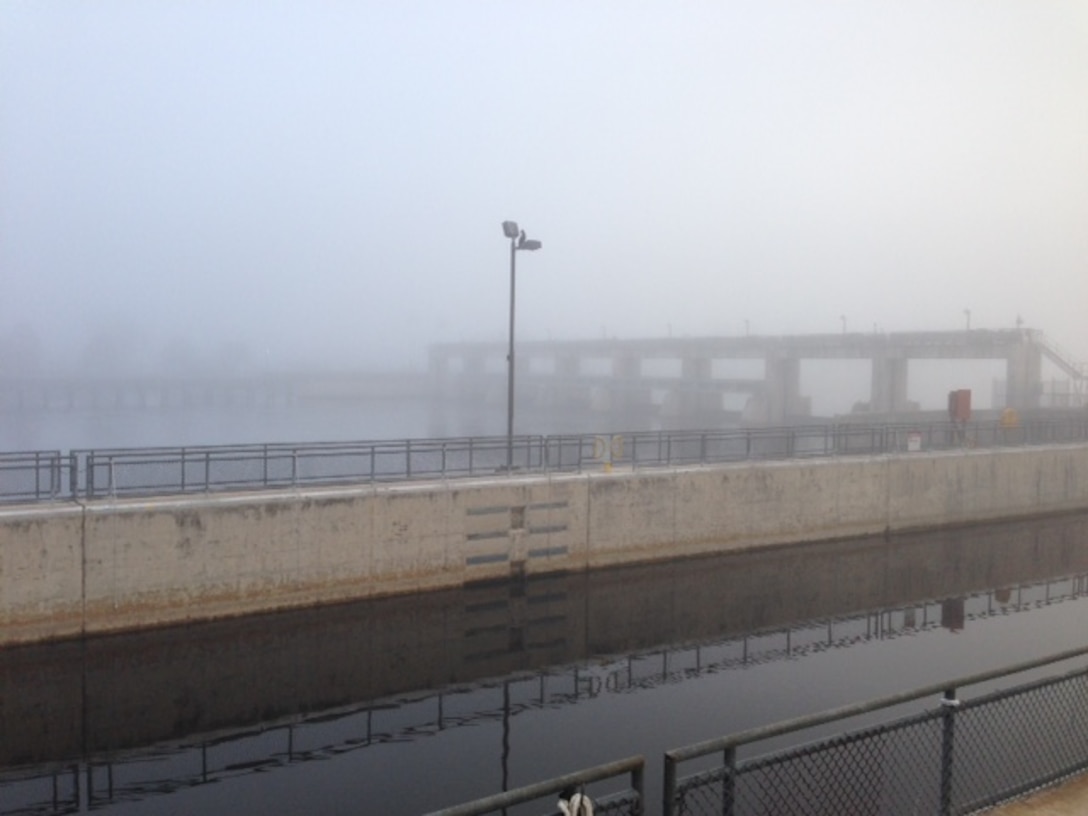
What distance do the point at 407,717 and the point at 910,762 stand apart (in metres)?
7.45

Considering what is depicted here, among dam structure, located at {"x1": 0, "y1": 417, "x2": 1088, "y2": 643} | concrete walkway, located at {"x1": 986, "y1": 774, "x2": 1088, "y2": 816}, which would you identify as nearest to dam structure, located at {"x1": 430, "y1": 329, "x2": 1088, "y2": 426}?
dam structure, located at {"x1": 0, "y1": 417, "x2": 1088, "y2": 643}

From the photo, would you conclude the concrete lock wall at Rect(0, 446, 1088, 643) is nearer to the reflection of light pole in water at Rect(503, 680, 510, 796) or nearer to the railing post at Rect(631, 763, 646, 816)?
the reflection of light pole in water at Rect(503, 680, 510, 796)

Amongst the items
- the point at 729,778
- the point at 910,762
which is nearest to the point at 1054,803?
the point at 729,778

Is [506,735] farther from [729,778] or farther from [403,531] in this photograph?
[729,778]

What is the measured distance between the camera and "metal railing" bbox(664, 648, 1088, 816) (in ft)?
19.6

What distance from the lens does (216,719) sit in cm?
1538

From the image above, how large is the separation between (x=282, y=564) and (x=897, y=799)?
44.6 ft

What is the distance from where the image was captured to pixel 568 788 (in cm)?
507

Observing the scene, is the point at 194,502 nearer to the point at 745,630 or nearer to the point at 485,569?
the point at 485,569

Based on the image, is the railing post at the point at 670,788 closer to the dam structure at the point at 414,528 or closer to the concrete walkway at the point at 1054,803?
the concrete walkway at the point at 1054,803

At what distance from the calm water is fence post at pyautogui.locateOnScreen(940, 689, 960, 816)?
532 cm

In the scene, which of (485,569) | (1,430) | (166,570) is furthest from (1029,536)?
(1,430)

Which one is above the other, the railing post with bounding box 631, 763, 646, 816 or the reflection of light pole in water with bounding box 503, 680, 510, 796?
the railing post with bounding box 631, 763, 646, 816

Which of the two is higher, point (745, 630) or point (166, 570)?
point (166, 570)
